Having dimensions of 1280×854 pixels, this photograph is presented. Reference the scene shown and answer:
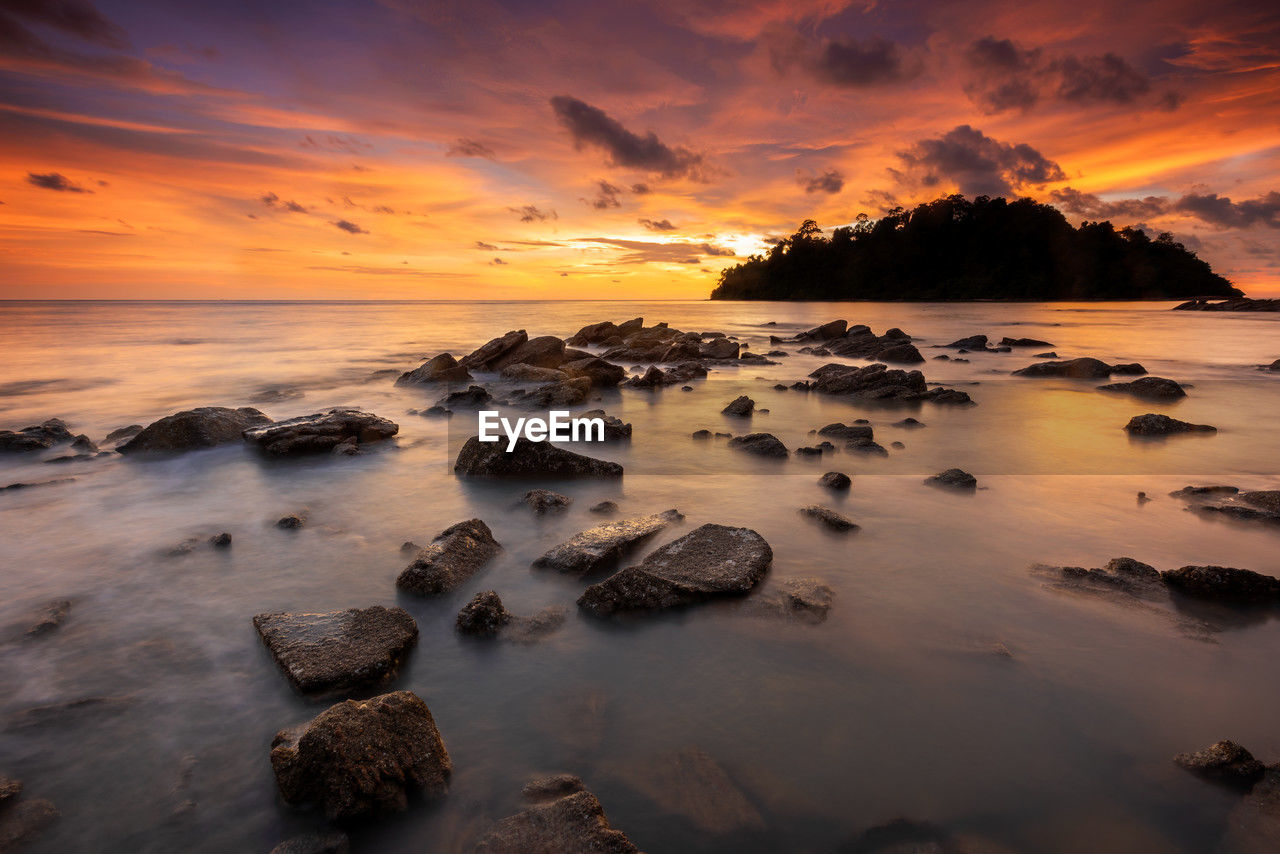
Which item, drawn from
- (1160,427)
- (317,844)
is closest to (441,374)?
(317,844)

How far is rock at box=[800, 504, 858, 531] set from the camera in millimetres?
5023

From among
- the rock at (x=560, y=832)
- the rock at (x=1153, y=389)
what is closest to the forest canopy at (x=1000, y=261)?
the rock at (x=1153, y=389)

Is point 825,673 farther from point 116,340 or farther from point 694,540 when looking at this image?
point 116,340

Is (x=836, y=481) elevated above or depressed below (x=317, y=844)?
above

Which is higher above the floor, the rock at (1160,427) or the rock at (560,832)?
the rock at (1160,427)

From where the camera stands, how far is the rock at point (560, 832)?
2.11 m

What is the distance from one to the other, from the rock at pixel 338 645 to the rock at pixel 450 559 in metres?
0.51

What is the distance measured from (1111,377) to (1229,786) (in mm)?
17099

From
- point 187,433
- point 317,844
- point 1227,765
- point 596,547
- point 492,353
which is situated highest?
point 492,353

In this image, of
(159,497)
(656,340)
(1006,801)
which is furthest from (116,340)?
(1006,801)

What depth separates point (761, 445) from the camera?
25.0 feet

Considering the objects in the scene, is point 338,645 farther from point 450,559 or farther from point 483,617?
point 450,559

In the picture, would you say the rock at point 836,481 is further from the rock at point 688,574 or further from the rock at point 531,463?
the rock at point 531,463

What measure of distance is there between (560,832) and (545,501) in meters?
3.58
